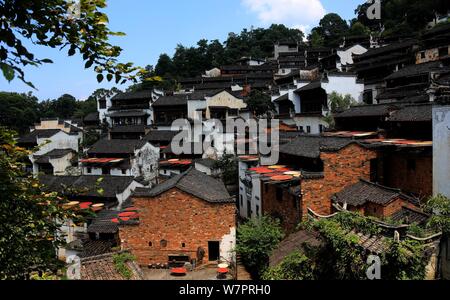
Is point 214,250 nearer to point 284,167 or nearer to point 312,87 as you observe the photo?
point 284,167

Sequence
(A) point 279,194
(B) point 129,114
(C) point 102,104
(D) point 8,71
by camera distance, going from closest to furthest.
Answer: (D) point 8,71
(A) point 279,194
(B) point 129,114
(C) point 102,104

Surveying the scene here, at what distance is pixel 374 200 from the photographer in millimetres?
14133

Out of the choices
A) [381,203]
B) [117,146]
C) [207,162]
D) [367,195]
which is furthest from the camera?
[117,146]

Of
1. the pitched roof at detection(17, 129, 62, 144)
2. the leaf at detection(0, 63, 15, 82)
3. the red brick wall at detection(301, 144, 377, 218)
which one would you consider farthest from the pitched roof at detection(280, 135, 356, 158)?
the pitched roof at detection(17, 129, 62, 144)

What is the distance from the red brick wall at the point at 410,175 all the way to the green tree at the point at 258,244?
17.6 ft

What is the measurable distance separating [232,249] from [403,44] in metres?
30.3

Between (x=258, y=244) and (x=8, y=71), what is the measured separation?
13840 mm

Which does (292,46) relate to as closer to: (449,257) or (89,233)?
(89,233)

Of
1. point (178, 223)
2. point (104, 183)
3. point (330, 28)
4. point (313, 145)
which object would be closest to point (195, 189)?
point (178, 223)

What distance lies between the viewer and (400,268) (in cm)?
876

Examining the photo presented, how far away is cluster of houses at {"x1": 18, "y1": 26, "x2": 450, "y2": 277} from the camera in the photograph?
14.8m

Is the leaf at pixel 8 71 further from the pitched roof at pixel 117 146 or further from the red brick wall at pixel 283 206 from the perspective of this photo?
the pitched roof at pixel 117 146

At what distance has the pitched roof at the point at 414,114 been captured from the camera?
16428 millimetres
